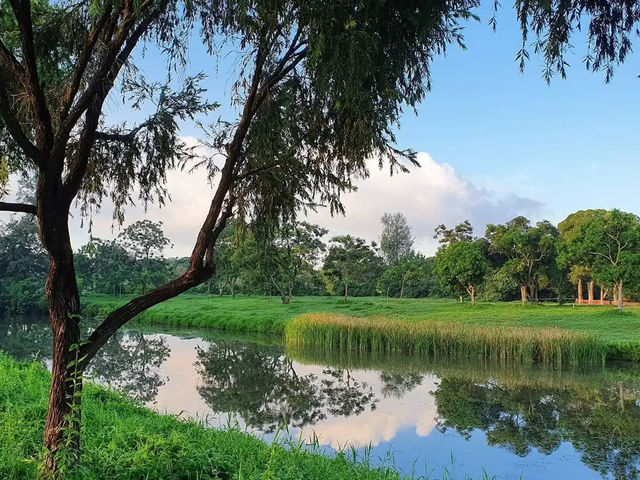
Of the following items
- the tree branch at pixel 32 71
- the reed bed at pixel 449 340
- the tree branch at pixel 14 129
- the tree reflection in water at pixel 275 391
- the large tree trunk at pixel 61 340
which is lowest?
the tree reflection in water at pixel 275 391

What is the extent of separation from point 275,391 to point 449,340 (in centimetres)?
781

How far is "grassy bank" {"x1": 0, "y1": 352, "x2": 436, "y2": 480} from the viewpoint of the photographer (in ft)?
13.9

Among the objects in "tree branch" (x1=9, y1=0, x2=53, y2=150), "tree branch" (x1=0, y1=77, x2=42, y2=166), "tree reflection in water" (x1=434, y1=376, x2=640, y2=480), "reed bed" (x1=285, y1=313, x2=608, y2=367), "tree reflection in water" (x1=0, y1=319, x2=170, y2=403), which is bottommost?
"tree reflection in water" (x1=0, y1=319, x2=170, y2=403)

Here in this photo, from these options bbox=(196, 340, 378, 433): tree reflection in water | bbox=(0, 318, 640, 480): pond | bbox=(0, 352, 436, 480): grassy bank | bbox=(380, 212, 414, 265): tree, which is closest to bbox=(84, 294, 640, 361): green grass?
bbox=(0, 318, 640, 480): pond

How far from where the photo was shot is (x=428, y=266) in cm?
5253

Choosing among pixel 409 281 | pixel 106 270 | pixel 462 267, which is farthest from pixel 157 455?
pixel 106 270

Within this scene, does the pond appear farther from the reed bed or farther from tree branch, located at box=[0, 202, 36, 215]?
tree branch, located at box=[0, 202, 36, 215]

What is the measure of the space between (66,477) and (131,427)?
8.89 feet

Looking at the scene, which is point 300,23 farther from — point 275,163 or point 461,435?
point 461,435

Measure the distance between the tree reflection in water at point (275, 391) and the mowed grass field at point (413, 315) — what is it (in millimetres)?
8949

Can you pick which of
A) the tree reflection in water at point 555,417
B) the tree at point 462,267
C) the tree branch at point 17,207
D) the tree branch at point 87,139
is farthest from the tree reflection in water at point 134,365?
the tree at point 462,267

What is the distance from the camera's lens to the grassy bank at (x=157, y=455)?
4227 mm

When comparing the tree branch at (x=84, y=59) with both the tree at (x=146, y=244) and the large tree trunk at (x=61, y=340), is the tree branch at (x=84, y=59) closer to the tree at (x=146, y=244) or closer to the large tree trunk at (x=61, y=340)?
the large tree trunk at (x=61, y=340)

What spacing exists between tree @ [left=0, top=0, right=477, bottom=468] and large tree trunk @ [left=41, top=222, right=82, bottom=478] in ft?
0.03
